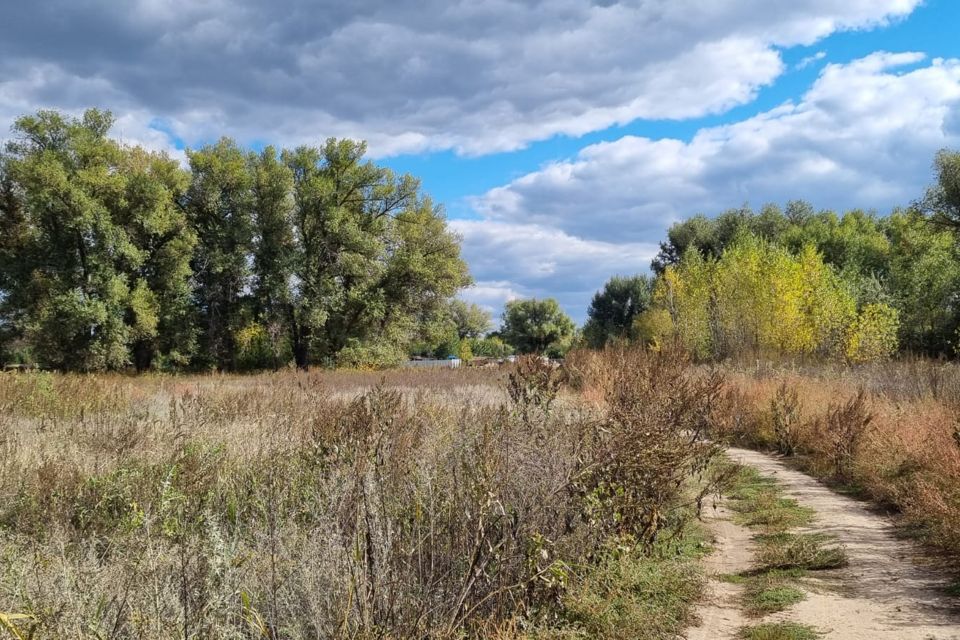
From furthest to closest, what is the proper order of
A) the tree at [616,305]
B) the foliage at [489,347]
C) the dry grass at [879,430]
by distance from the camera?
the foliage at [489,347] < the tree at [616,305] < the dry grass at [879,430]

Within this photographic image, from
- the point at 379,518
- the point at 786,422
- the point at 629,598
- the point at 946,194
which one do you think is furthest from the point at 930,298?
the point at 379,518

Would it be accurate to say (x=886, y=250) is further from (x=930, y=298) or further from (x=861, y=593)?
(x=861, y=593)

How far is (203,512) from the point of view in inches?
178

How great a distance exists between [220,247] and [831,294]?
29753mm

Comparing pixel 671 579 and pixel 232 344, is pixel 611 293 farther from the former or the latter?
pixel 671 579

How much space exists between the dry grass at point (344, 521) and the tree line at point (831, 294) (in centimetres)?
1220

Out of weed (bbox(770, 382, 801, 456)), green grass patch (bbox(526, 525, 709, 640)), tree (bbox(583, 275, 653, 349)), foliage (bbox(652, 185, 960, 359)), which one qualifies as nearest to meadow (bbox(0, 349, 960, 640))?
green grass patch (bbox(526, 525, 709, 640))

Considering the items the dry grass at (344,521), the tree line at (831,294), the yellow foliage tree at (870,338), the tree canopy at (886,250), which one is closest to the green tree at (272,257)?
the tree line at (831,294)

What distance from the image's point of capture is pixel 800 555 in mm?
6027

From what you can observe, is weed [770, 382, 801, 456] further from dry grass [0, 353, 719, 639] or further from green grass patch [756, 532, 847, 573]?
green grass patch [756, 532, 847, 573]

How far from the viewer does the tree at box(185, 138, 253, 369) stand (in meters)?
34.5

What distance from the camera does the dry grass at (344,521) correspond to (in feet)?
11.3

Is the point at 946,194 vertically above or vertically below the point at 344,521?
above

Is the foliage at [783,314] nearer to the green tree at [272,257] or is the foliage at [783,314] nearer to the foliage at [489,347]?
the green tree at [272,257]
